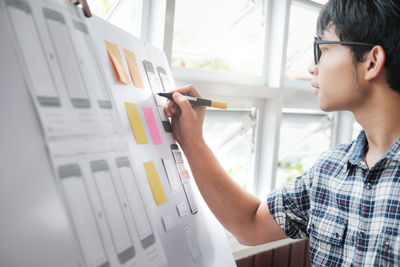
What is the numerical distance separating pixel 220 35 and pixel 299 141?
108cm

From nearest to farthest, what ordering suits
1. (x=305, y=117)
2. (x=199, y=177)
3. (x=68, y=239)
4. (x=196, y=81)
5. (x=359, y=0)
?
(x=68, y=239)
(x=359, y=0)
(x=199, y=177)
(x=196, y=81)
(x=305, y=117)

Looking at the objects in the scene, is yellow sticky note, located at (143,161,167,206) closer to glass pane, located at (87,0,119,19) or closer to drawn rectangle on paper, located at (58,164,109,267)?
drawn rectangle on paper, located at (58,164,109,267)

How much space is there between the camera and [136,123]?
0.88 metres

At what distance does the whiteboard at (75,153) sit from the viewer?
0.51 m

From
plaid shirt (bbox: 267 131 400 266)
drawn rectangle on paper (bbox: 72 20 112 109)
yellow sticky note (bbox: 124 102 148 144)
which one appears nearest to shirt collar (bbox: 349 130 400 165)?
plaid shirt (bbox: 267 131 400 266)

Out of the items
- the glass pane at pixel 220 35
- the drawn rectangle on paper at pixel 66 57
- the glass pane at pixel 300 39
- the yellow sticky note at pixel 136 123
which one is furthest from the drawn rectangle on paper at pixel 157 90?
the glass pane at pixel 300 39

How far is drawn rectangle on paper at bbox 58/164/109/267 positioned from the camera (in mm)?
564

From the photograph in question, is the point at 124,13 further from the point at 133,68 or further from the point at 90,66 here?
the point at 90,66

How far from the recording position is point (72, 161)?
1.92 feet

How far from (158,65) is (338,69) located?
0.55 m

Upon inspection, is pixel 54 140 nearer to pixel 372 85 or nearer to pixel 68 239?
pixel 68 239

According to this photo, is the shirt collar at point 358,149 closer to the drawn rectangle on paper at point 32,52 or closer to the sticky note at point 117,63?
the sticky note at point 117,63

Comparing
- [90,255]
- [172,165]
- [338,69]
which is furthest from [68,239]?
[338,69]

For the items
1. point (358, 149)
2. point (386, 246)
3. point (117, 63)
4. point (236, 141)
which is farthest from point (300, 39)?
point (117, 63)
